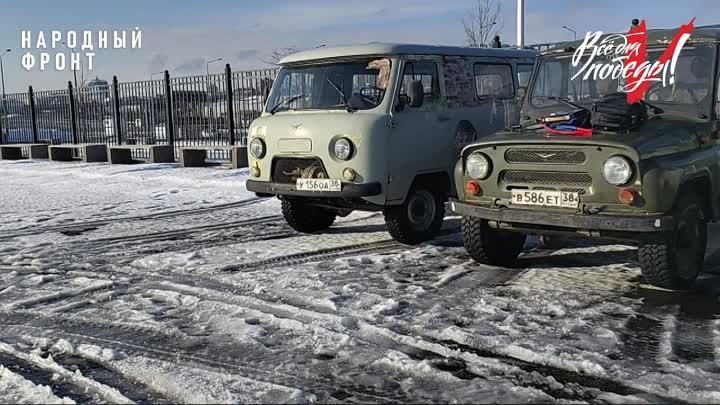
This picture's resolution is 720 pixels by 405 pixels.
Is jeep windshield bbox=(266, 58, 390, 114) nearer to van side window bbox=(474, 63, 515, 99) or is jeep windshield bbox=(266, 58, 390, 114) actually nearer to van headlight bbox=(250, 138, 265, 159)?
van headlight bbox=(250, 138, 265, 159)

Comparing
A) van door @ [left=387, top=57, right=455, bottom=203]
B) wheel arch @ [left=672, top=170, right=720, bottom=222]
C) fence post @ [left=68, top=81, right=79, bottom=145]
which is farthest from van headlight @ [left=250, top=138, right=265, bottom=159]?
fence post @ [left=68, top=81, right=79, bottom=145]

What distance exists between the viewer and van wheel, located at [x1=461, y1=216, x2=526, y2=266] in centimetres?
615

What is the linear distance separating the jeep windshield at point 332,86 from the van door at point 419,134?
28 cm

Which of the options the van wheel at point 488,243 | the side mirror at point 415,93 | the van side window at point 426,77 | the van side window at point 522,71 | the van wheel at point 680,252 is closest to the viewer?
the van wheel at point 680,252

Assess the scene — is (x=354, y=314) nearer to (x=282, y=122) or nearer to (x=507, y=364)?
(x=507, y=364)

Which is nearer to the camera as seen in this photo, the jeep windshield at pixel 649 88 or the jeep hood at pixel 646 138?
the jeep hood at pixel 646 138

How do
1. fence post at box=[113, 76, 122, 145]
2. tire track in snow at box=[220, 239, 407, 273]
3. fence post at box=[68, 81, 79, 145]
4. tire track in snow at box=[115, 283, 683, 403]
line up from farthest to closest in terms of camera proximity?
fence post at box=[68, 81, 79, 145] → fence post at box=[113, 76, 122, 145] → tire track in snow at box=[220, 239, 407, 273] → tire track in snow at box=[115, 283, 683, 403]

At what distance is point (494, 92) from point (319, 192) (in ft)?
8.98

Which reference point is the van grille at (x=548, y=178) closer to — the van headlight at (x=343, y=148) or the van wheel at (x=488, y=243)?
the van wheel at (x=488, y=243)

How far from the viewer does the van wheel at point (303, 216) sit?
27.0 ft

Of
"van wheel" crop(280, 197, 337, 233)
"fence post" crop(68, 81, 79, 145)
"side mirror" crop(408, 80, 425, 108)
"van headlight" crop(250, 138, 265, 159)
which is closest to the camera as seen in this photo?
"side mirror" crop(408, 80, 425, 108)

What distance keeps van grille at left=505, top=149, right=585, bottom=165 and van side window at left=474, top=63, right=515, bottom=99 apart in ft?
8.73

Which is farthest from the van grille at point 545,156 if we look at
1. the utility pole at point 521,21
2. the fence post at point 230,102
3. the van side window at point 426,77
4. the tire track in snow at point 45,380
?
the utility pole at point 521,21

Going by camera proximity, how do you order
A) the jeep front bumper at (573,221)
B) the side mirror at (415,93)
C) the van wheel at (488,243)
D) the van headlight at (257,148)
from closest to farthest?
the jeep front bumper at (573,221) → the van wheel at (488,243) → the side mirror at (415,93) → the van headlight at (257,148)
